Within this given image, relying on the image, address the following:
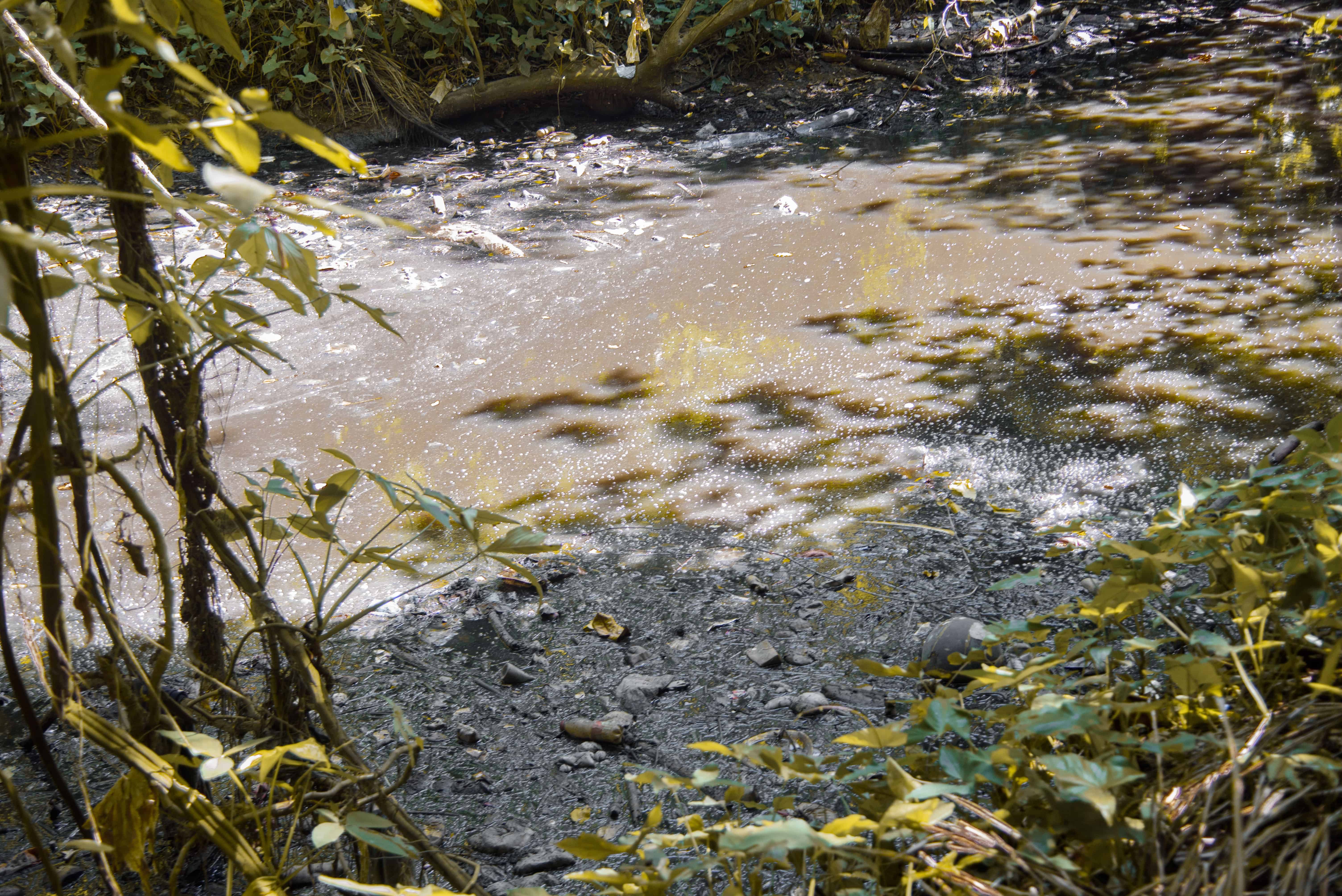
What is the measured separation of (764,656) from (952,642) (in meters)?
0.39

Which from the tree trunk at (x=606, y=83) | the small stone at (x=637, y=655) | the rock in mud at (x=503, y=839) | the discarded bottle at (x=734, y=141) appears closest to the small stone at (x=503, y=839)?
the rock in mud at (x=503, y=839)

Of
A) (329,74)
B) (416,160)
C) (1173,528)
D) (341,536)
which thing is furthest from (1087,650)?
(329,74)

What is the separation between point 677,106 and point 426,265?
334 cm

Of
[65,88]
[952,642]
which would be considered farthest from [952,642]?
[65,88]

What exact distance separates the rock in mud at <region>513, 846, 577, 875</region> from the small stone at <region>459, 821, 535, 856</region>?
32mm

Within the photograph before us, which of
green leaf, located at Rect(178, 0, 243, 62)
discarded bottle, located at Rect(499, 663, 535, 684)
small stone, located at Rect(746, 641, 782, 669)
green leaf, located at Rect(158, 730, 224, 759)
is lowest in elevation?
small stone, located at Rect(746, 641, 782, 669)

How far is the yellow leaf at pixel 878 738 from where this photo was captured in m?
1.03

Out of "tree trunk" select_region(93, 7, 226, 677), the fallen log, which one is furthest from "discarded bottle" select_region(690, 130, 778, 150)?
"tree trunk" select_region(93, 7, 226, 677)

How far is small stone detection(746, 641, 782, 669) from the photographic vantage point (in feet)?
6.73

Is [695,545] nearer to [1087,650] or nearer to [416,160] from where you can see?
[1087,650]

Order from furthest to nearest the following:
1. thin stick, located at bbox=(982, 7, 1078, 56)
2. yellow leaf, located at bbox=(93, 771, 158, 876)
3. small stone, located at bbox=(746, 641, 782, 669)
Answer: thin stick, located at bbox=(982, 7, 1078, 56)
small stone, located at bbox=(746, 641, 782, 669)
yellow leaf, located at bbox=(93, 771, 158, 876)

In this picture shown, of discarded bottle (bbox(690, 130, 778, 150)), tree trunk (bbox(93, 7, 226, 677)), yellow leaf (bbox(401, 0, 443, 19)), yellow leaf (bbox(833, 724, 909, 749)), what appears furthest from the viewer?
discarded bottle (bbox(690, 130, 778, 150))

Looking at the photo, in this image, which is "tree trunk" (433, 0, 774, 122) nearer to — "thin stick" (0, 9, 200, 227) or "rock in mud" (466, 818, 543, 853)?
"thin stick" (0, 9, 200, 227)

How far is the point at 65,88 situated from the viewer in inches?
50.3
